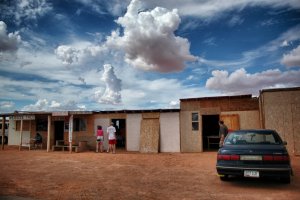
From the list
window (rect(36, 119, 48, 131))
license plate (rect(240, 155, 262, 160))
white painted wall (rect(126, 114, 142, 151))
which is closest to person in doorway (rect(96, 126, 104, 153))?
white painted wall (rect(126, 114, 142, 151))

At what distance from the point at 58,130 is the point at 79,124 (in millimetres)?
3106

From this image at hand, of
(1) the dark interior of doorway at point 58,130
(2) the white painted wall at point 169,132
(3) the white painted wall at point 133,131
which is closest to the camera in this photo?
(2) the white painted wall at point 169,132

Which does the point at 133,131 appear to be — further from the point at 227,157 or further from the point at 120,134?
the point at 227,157

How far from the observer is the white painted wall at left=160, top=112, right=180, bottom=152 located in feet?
57.0

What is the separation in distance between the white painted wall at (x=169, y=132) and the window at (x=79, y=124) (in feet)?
20.2

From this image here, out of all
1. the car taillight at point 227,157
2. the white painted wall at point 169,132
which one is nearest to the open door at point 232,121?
the white painted wall at point 169,132

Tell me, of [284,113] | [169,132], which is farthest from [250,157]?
[169,132]

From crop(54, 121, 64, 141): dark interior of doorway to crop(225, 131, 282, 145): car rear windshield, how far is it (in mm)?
17131

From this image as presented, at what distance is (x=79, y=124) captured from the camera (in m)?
20.2

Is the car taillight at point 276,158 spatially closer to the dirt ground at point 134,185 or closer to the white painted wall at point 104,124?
the dirt ground at point 134,185

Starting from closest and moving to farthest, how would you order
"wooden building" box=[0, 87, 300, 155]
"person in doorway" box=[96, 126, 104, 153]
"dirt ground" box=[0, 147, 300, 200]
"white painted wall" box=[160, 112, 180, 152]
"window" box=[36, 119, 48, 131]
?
1. "dirt ground" box=[0, 147, 300, 200]
2. "wooden building" box=[0, 87, 300, 155]
3. "person in doorway" box=[96, 126, 104, 153]
4. "white painted wall" box=[160, 112, 180, 152]
5. "window" box=[36, 119, 48, 131]

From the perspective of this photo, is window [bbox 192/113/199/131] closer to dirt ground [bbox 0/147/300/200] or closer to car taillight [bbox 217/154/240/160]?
dirt ground [bbox 0/147/300/200]

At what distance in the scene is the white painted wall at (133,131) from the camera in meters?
18.5

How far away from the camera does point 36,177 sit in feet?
30.1
